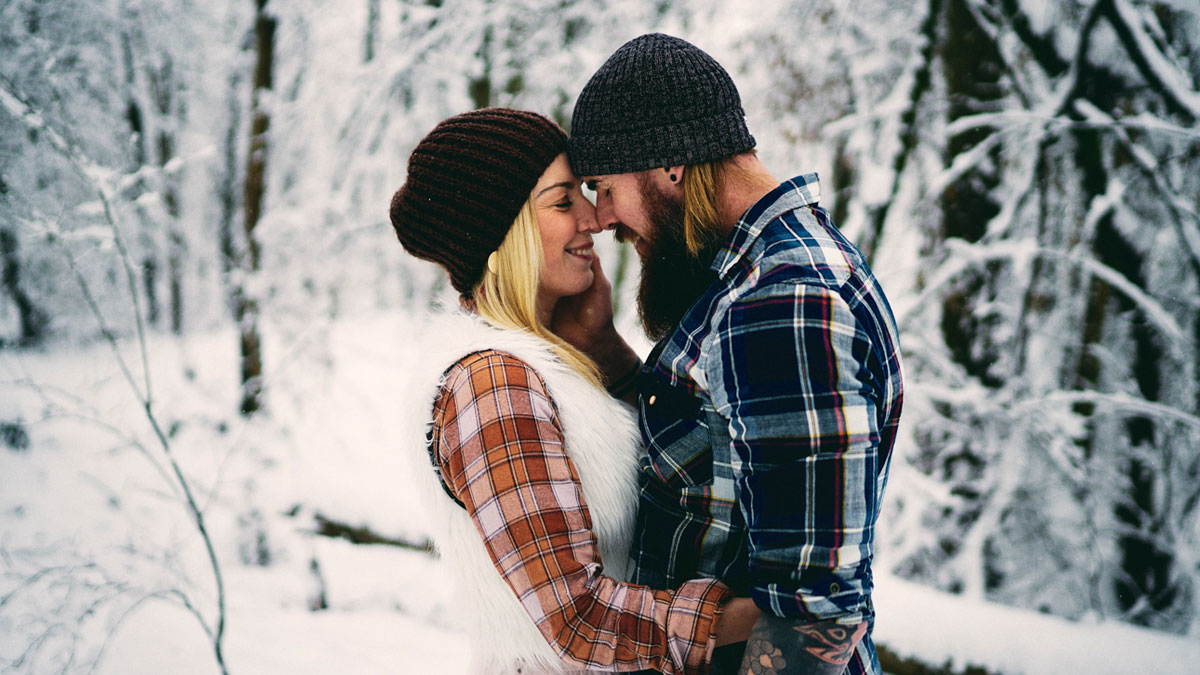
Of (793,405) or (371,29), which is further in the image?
(371,29)

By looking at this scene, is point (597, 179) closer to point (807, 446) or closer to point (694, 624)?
point (807, 446)

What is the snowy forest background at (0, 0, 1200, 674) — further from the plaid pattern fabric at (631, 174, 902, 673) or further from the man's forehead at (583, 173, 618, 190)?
the man's forehead at (583, 173, 618, 190)

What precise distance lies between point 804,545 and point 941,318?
4.05 metres

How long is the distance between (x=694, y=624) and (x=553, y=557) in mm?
295

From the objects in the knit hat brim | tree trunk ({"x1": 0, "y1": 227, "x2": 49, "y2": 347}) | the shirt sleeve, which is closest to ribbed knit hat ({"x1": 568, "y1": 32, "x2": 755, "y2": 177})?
the knit hat brim

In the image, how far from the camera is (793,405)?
103 cm

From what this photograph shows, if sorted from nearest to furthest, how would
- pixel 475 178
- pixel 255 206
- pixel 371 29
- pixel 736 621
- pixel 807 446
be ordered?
1. pixel 807 446
2. pixel 736 621
3. pixel 475 178
4. pixel 255 206
5. pixel 371 29

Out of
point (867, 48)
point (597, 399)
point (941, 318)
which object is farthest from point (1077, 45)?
point (597, 399)

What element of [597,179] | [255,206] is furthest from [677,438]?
[255,206]

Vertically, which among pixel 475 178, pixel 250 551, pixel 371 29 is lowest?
pixel 250 551

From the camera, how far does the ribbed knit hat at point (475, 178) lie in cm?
160

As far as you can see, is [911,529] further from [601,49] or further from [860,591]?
[601,49]

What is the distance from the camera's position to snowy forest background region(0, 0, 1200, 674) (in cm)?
351

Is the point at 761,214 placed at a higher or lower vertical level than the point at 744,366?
higher
